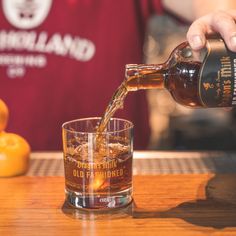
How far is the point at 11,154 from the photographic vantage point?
1.20 metres

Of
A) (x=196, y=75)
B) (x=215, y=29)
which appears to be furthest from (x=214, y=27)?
Answer: (x=196, y=75)

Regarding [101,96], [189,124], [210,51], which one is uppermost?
[210,51]

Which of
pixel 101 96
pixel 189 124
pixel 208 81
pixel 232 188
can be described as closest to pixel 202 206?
pixel 232 188

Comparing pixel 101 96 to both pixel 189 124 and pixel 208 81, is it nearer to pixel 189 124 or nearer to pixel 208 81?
pixel 208 81

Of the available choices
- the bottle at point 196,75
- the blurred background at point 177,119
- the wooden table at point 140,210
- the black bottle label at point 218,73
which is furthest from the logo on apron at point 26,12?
the blurred background at point 177,119

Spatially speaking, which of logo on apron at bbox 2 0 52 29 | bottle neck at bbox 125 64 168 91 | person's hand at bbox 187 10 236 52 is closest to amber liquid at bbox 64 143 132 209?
bottle neck at bbox 125 64 168 91

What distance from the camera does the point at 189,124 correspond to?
308cm

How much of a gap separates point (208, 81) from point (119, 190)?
0.83 feet

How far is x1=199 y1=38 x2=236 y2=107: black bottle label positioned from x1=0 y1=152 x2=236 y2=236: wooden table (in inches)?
8.3

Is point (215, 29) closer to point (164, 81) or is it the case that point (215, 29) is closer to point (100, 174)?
point (164, 81)

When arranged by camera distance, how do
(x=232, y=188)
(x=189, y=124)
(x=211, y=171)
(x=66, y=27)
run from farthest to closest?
(x=189, y=124) → (x=66, y=27) → (x=211, y=171) → (x=232, y=188)

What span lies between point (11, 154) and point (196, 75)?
0.43m

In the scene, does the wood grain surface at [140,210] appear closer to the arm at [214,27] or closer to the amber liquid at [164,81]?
the amber liquid at [164,81]

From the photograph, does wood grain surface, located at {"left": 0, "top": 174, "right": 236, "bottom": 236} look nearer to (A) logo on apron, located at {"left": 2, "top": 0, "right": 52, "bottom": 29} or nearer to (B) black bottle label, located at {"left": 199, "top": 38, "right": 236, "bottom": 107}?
(B) black bottle label, located at {"left": 199, "top": 38, "right": 236, "bottom": 107}
